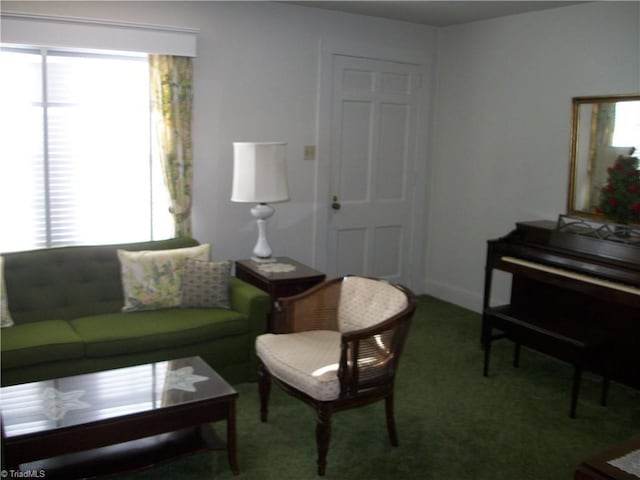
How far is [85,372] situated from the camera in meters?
3.19

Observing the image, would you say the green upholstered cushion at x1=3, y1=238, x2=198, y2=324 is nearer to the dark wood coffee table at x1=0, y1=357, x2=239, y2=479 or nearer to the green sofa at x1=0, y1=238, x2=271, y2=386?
the green sofa at x1=0, y1=238, x2=271, y2=386

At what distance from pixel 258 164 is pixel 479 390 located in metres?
1.96

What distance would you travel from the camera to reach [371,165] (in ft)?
17.3

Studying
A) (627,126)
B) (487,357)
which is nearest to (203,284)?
(487,357)

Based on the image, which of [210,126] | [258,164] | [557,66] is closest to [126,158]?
[210,126]

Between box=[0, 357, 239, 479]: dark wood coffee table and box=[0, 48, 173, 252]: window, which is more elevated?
box=[0, 48, 173, 252]: window

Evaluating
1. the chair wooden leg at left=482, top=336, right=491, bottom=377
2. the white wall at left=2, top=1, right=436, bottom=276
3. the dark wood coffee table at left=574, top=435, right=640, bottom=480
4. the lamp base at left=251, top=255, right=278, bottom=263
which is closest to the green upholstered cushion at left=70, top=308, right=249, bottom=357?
the lamp base at left=251, top=255, right=278, bottom=263

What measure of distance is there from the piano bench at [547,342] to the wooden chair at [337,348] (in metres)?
1.09

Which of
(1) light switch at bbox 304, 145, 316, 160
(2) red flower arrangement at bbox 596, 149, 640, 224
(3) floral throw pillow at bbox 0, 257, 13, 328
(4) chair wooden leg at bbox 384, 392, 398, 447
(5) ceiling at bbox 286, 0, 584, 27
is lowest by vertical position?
(4) chair wooden leg at bbox 384, 392, 398, 447

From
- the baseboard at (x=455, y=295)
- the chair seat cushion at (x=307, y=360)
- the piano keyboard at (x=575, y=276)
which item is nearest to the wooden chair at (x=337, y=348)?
the chair seat cushion at (x=307, y=360)

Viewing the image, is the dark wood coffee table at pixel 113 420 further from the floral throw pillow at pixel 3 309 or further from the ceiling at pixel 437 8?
the ceiling at pixel 437 8

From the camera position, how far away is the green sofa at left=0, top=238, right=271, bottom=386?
3.12 metres

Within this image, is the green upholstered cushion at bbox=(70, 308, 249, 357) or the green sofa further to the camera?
the green upholstered cushion at bbox=(70, 308, 249, 357)

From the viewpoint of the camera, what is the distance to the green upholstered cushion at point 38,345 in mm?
3008
